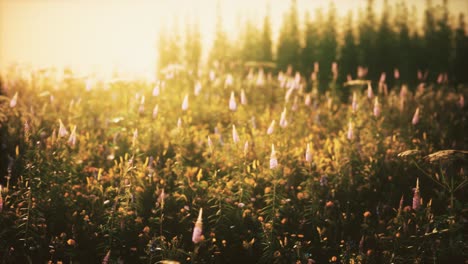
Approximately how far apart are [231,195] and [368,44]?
27.9 metres

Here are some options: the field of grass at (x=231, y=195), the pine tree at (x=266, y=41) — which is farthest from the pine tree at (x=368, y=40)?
the field of grass at (x=231, y=195)

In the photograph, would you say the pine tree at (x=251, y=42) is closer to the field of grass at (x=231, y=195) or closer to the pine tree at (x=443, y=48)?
the pine tree at (x=443, y=48)

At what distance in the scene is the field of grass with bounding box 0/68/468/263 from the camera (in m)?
3.57

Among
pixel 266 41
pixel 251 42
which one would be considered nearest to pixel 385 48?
pixel 266 41

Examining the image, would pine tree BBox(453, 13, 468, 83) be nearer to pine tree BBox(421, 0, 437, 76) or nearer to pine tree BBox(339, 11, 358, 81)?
pine tree BBox(421, 0, 437, 76)

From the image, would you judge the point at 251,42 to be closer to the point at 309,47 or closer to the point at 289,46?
the point at 289,46

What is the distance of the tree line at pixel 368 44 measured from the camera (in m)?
27.8

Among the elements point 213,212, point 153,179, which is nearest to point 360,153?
point 213,212

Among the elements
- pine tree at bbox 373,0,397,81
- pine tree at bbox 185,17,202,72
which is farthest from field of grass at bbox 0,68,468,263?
pine tree at bbox 373,0,397,81

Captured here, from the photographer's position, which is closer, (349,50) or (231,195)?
(231,195)

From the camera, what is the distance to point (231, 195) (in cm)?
427

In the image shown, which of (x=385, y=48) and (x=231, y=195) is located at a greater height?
(x=385, y=48)

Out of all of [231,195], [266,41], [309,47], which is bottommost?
[231,195]

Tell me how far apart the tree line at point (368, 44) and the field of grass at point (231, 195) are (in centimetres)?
2139
